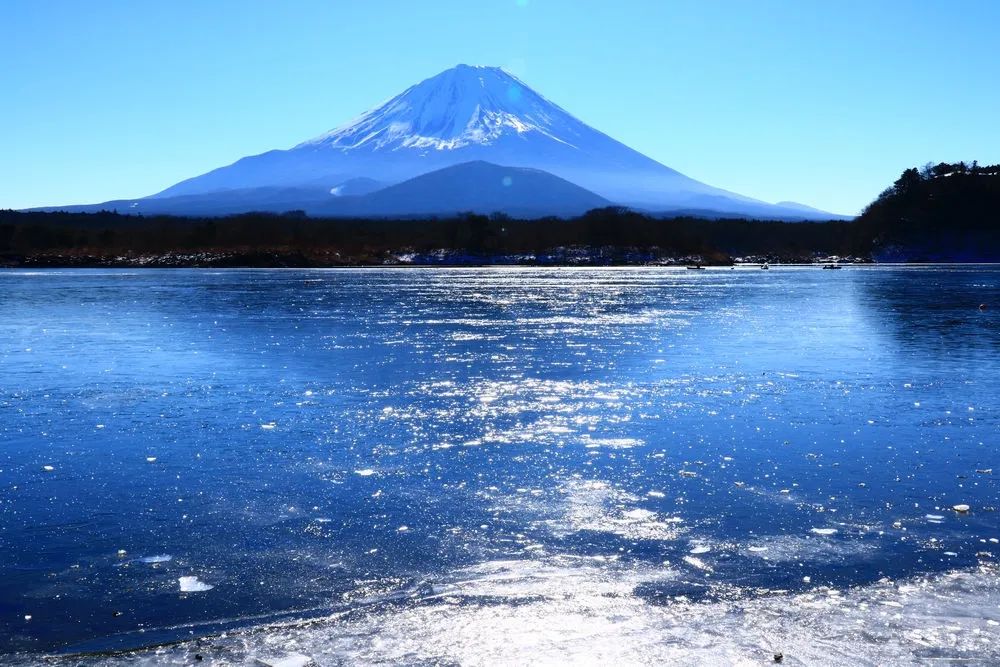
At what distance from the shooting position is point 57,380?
22375 millimetres

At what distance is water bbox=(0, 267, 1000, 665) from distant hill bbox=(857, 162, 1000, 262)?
505ft

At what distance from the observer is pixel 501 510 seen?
1112 cm

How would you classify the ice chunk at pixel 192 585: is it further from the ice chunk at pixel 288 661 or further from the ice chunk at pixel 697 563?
the ice chunk at pixel 697 563

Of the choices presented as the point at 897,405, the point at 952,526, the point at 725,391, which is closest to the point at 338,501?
the point at 952,526

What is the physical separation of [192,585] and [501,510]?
407 cm

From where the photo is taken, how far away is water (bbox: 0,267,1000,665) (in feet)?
24.9

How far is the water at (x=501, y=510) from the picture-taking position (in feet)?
24.9

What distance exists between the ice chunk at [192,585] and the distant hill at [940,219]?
177 meters

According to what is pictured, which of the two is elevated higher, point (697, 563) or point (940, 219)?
point (940, 219)

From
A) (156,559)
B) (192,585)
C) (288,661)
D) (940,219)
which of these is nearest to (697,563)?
(288,661)

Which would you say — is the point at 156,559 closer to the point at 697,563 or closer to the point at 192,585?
the point at 192,585

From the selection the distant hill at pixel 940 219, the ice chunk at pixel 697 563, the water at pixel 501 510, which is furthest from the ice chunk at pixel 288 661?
the distant hill at pixel 940 219

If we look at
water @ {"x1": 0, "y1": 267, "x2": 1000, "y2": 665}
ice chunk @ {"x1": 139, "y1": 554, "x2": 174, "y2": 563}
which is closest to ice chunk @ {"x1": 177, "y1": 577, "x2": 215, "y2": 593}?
water @ {"x1": 0, "y1": 267, "x2": 1000, "y2": 665}

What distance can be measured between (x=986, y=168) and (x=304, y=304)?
17242 cm
